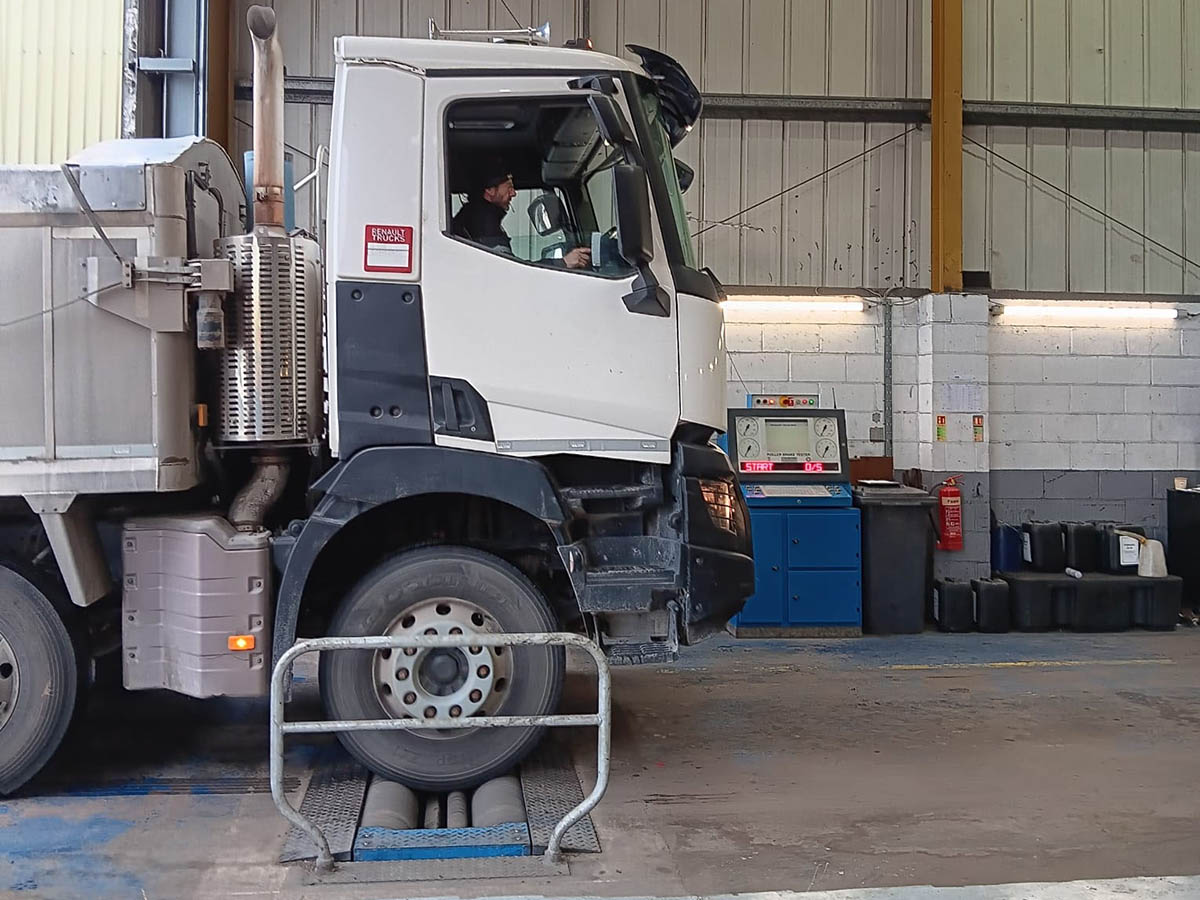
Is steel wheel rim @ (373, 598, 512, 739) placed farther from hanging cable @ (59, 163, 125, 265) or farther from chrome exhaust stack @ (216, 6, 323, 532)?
hanging cable @ (59, 163, 125, 265)

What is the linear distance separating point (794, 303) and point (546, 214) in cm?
564

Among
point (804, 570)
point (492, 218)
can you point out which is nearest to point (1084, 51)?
point (804, 570)

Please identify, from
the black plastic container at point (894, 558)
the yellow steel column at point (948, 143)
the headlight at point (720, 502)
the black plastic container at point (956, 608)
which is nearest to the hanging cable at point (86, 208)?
the headlight at point (720, 502)

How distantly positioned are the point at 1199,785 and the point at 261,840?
14.2ft

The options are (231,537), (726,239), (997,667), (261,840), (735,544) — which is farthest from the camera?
(726,239)

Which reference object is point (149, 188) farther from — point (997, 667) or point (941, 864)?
point (997, 667)

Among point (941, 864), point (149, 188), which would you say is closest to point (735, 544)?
point (941, 864)

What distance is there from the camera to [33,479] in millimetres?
4262

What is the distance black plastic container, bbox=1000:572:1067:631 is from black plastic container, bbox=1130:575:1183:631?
756 mm

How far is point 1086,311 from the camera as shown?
33.1 ft

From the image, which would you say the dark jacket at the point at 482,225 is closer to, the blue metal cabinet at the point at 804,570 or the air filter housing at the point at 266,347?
the air filter housing at the point at 266,347

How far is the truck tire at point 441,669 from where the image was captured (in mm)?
4461

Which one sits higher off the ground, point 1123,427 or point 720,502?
point 1123,427

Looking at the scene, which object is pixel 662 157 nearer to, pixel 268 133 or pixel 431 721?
pixel 268 133
